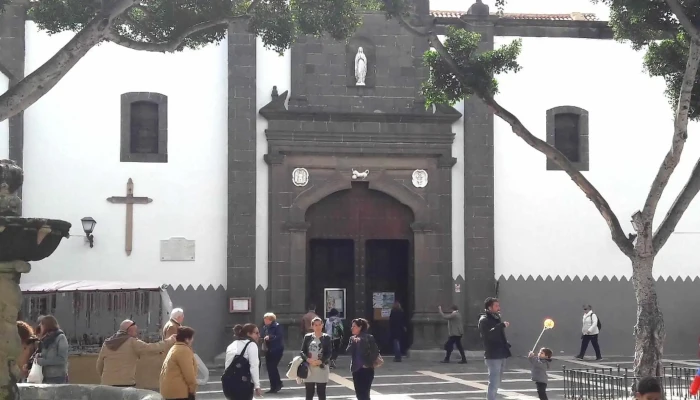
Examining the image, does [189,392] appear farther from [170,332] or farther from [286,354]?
[286,354]

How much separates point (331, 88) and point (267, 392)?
8303 mm

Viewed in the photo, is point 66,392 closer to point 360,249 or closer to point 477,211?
point 360,249

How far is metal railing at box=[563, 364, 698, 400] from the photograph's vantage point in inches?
532

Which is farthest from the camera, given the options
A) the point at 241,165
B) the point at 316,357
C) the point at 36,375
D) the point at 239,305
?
the point at 241,165

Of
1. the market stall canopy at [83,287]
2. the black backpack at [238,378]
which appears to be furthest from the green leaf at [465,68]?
the market stall canopy at [83,287]

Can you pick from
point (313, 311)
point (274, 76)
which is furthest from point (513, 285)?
point (274, 76)

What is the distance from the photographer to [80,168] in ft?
70.2

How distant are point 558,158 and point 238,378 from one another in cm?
615

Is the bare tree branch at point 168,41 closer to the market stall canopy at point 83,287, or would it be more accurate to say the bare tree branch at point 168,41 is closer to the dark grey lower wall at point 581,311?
the market stall canopy at point 83,287

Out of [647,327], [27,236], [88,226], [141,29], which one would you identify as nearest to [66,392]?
[27,236]

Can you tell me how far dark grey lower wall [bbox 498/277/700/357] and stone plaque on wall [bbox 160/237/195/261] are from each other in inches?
290

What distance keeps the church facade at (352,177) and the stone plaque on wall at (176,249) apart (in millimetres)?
32

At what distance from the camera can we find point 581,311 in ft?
75.7

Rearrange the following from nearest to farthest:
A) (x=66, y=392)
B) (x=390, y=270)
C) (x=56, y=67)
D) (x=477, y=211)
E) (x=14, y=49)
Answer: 1. (x=66, y=392)
2. (x=56, y=67)
3. (x=14, y=49)
4. (x=477, y=211)
5. (x=390, y=270)
